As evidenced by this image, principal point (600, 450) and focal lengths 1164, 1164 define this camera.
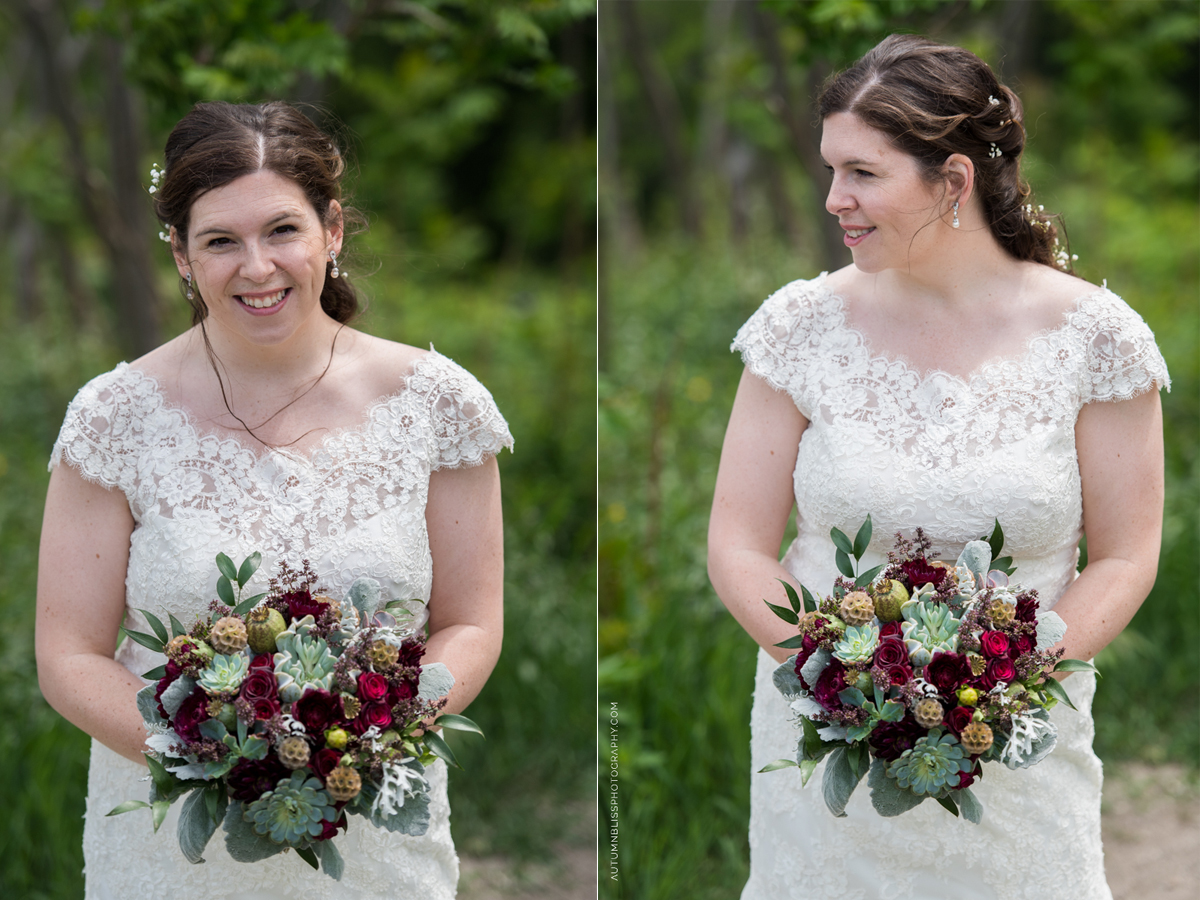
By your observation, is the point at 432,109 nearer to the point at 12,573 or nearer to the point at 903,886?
the point at 12,573

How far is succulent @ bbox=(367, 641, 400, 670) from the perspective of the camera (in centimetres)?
199

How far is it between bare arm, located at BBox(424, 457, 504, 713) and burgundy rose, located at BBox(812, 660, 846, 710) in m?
0.78

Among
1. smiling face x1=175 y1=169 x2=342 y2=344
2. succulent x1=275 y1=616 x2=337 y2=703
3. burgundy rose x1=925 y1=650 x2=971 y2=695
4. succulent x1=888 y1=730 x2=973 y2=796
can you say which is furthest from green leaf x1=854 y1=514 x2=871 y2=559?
smiling face x1=175 y1=169 x2=342 y2=344

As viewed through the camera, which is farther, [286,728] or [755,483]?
[755,483]

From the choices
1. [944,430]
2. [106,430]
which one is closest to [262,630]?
[106,430]

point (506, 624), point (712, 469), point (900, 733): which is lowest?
point (506, 624)

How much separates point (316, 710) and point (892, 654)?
0.97 m

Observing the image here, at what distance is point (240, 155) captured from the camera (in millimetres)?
2258

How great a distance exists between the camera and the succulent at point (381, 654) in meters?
1.99

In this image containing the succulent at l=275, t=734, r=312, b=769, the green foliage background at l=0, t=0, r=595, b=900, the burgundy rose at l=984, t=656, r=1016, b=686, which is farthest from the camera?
the green foliage background at l=0, t=0, r=595, b=900

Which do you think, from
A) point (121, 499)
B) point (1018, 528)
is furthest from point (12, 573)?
point (1018, 528)

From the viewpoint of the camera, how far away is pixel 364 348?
2555 mm

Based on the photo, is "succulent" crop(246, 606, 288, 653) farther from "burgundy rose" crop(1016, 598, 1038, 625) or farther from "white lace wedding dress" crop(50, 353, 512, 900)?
"burgundy rose" crop(1016, 598, 1038, 625)

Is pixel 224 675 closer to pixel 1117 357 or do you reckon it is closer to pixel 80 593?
pixel 80 593
